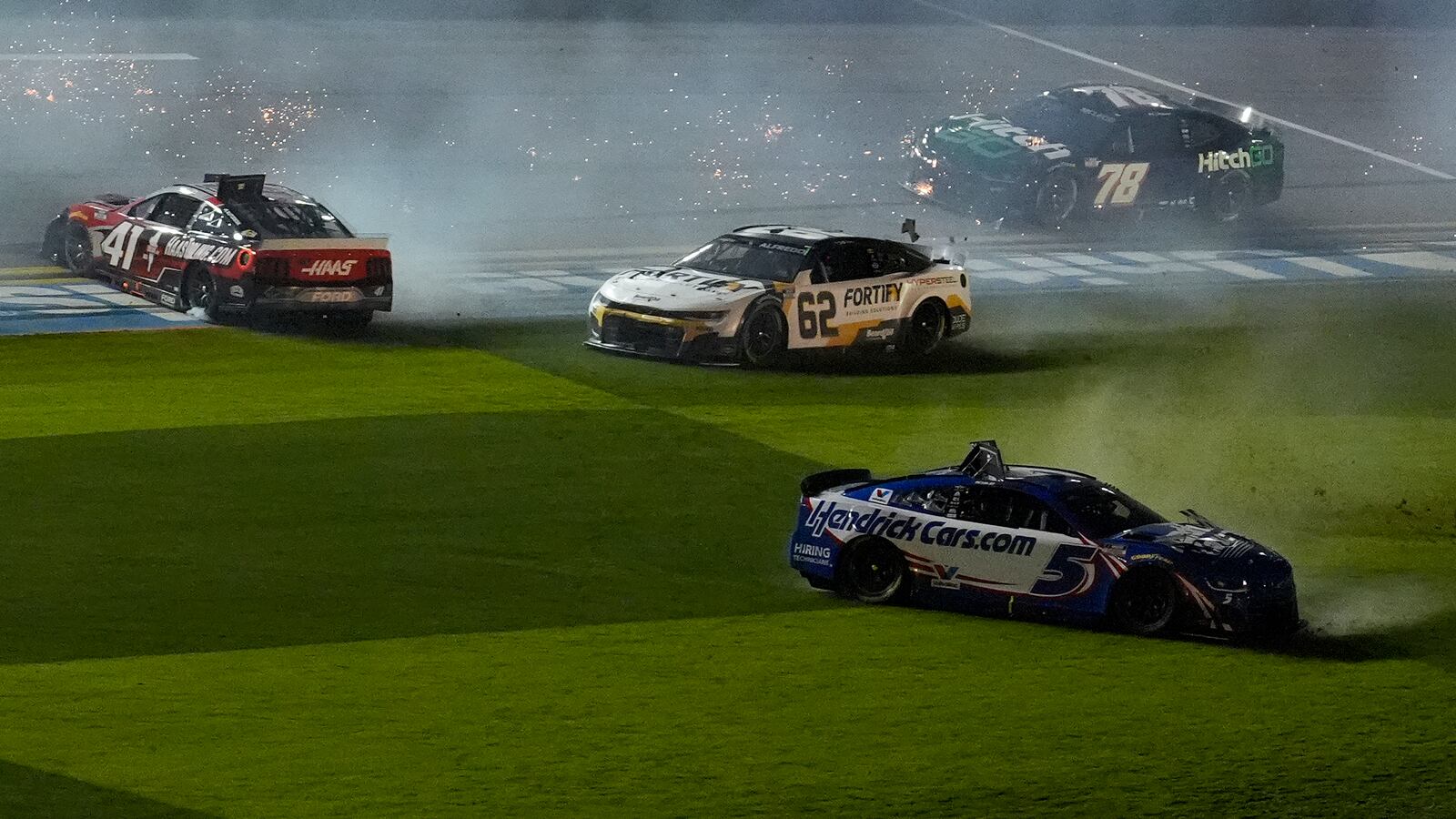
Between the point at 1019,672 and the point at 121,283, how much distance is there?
1368 centimetres

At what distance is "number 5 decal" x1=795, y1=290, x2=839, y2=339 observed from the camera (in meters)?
21.7

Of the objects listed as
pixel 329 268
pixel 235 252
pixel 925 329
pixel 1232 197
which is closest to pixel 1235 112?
pixel 1232 197

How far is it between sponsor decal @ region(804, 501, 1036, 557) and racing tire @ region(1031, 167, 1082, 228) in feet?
53.1

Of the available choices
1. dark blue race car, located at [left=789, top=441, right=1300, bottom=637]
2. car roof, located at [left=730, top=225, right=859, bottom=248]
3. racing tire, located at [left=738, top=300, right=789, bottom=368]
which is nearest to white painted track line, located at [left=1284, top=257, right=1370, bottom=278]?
car roof, located at [left=730, top=225, right=859, bottom=248]

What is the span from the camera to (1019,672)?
41.4 feet

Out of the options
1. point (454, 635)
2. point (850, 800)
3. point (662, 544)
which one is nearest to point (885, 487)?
point (662, 544)

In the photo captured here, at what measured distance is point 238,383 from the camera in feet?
64.8

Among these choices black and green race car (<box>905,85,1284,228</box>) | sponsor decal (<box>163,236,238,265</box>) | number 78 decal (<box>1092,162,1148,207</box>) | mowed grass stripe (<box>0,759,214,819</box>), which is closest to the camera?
mowed grass stripe (<box>0,759,214,819</box>)

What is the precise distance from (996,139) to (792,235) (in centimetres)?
775

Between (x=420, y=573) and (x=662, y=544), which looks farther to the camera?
(x=662, y=544)

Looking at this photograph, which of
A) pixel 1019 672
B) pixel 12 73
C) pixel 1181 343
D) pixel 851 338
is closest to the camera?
pixel 1019 672

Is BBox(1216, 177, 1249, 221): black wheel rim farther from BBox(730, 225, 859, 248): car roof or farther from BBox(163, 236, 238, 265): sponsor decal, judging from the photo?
BBox(163, 236, 238, 265): sponsor decal

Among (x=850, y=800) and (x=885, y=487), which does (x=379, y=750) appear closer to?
(x=850, y=800)

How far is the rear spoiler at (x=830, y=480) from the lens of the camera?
14453 mm
